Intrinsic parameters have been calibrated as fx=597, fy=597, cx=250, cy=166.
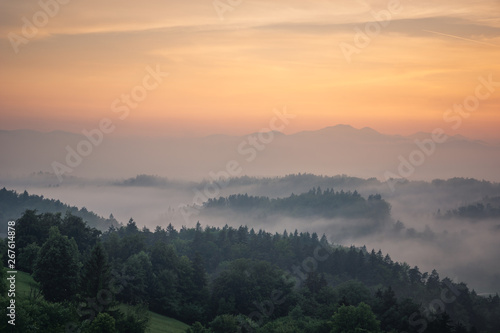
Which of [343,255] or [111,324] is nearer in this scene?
[111,324]

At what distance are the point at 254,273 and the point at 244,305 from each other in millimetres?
7345

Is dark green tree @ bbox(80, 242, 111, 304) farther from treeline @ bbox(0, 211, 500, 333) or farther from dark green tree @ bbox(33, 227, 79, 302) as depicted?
dark green tree @ bbox(33, 227, 79, 302)

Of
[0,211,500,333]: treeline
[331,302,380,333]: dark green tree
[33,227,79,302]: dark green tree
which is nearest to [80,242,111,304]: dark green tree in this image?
[0,211,500,333]: treeline

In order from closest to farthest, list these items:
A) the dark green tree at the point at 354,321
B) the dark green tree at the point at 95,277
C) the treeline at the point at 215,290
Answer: the dark green tree at the point at 354,321
the treeline at the point at 215,290
the dark green tree at the point at 95,277

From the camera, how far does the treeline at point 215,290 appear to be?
3029 inches

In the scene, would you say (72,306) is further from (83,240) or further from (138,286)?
(83,240)

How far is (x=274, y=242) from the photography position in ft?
561

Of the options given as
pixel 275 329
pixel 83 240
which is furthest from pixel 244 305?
pixel 83 240

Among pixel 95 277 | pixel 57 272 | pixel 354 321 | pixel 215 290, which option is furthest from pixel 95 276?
pixel 354 321

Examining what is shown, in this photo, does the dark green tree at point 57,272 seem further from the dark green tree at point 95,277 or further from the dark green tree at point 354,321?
the dark green tree at point 354,321

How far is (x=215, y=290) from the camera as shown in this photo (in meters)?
108

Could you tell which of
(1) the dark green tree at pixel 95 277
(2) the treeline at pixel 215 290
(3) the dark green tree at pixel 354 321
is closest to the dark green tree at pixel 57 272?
(2) the treeline at pixel 215 290

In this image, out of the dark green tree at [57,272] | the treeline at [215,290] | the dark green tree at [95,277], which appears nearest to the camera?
the treeline at [215,290]

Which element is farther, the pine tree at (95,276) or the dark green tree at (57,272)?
the dark green tree at (57,272)
